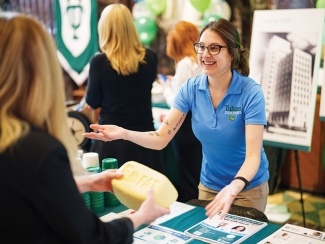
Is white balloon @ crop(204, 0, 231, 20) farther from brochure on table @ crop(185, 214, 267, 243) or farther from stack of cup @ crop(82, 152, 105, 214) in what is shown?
brochure on table @ crop(185, 214, 267, 243)

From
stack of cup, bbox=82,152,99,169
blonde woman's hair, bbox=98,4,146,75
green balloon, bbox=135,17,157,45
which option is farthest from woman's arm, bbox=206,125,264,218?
green balloon, bbox=135,17,157,45

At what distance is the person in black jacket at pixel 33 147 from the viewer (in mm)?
830

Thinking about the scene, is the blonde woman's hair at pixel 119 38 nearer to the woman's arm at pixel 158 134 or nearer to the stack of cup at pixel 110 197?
the woman's arm at pixel 158 134

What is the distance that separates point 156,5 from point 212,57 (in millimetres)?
2673

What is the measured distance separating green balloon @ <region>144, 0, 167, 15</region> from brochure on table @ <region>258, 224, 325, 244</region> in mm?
3199

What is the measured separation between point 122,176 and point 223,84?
30.1 inches

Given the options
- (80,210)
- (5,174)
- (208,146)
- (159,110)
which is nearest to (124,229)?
(80,210)

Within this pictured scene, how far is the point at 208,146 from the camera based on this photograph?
186 centimetres

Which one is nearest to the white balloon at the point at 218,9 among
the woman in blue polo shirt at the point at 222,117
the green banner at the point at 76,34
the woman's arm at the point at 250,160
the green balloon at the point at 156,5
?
the green balloon at the point at 156,5

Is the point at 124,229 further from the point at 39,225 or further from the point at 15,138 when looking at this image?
the point at 15,138

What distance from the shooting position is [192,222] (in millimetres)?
1588

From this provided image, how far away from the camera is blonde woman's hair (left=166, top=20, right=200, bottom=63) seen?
307 cm

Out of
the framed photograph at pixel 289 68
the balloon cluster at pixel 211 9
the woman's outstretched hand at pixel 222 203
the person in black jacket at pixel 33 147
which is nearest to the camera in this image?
the person in black jacket at pixel 33 147

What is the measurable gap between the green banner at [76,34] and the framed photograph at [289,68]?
1.92 m
